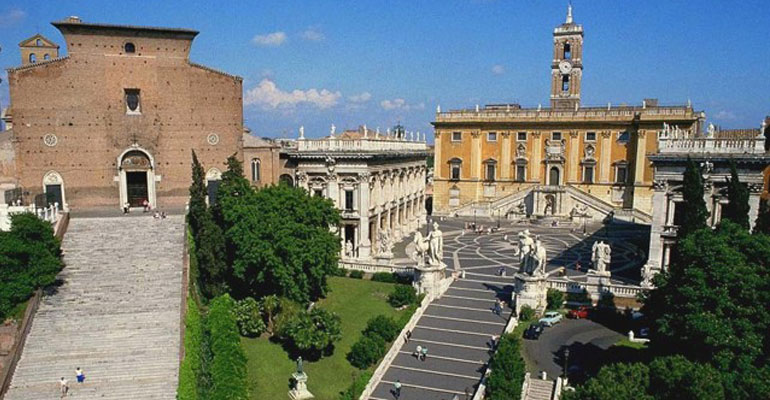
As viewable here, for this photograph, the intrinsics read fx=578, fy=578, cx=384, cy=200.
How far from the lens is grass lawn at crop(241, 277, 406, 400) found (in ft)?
89.3

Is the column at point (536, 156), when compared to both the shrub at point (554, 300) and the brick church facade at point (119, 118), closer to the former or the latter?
the shrub at point (554, 300)

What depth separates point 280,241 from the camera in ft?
105

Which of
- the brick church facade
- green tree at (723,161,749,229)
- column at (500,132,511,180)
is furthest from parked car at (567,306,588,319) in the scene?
column at (500,132,511,180)

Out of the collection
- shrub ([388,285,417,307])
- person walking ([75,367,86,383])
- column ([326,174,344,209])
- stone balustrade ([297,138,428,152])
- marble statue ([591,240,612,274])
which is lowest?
person walking ([75,367,86,383])

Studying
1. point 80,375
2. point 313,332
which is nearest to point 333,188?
point 313,332

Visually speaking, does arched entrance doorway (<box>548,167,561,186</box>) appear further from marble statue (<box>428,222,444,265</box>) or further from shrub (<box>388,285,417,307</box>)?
shrub (<box>388,285,417,307</box>)

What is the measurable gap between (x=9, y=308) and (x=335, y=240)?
653 inches

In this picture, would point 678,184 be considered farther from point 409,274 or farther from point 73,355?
point 73,355

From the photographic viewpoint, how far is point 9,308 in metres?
26.8

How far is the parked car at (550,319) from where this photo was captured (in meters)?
32.8

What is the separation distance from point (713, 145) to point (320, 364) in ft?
91.0

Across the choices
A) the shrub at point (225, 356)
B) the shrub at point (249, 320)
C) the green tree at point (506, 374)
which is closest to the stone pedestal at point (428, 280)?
the green tree at point (506, 374)

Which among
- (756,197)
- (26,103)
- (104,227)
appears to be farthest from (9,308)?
(756,197)

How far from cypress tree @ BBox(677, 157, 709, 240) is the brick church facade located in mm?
31274
